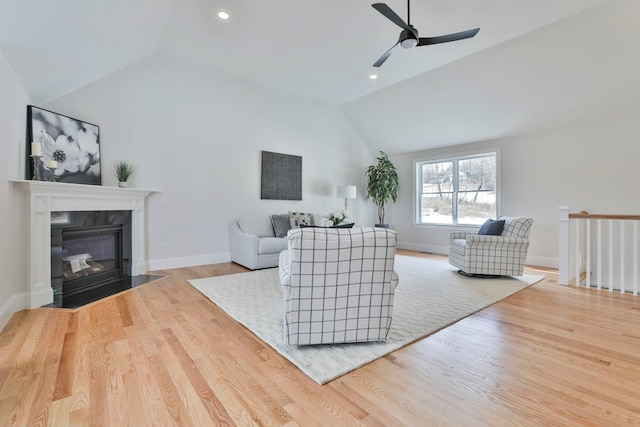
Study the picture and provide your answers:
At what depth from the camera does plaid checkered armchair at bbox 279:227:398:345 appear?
187cm

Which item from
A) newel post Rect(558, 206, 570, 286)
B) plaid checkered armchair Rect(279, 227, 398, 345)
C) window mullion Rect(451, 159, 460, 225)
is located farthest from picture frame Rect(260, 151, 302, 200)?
newel post Rect(558, 206, 570, 286)

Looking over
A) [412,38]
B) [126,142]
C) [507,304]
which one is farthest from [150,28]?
[507,304]

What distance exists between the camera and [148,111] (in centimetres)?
430

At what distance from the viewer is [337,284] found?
1.92m

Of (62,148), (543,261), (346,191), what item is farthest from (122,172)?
(543,261)

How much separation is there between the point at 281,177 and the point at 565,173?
5.00m

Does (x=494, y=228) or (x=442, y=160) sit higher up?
(x=442, y=160)

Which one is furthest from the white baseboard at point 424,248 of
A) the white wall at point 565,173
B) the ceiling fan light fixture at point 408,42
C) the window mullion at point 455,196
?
the ceiling fan light fixture at point 408,42

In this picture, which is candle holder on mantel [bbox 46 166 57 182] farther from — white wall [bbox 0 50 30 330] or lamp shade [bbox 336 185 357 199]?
lamp shade [bbox 336 185 357 199]

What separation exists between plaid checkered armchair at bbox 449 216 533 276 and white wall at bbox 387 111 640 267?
1.42 metres

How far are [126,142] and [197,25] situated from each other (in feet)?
6.28

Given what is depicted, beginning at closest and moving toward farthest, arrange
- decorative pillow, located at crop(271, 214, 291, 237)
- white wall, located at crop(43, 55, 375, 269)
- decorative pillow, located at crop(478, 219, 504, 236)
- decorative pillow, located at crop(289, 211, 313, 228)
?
white wall, located at crop(43, 55, 375, 269)
decorative pillow, located at crop(478, 219, 504, 236)
decorative pillow, located at crop(271, 214, 291, 237)
decorative pillow, located at crop(289, 211, 313, 228)

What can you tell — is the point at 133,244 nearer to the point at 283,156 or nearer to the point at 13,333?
the point at 13,333

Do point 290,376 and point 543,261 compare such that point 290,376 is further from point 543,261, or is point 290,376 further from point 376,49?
point 543,261
